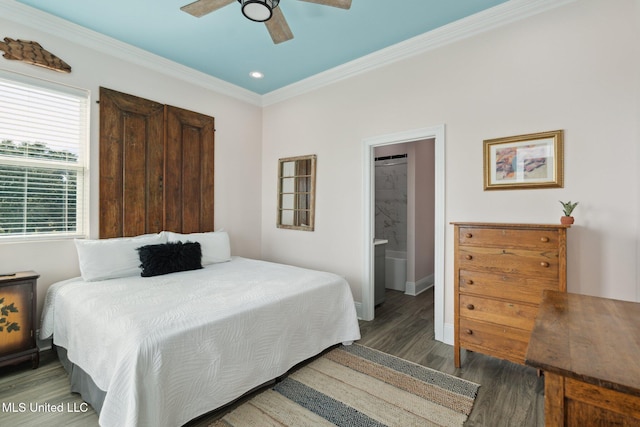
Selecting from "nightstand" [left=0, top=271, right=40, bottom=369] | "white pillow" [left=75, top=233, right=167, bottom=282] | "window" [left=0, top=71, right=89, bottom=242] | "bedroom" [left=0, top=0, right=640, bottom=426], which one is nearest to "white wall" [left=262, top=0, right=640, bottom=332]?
"bedroom" [left=0, top=0, right=640, bottom=426]

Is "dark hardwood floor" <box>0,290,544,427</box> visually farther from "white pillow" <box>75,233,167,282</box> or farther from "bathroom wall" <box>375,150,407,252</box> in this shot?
"bathroom wall" <box>375,150,407,252</box>

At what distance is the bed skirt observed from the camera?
5.86ft

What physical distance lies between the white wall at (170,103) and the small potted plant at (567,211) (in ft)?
11.6

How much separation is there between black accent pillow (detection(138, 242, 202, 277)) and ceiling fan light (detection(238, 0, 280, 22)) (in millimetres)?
2203

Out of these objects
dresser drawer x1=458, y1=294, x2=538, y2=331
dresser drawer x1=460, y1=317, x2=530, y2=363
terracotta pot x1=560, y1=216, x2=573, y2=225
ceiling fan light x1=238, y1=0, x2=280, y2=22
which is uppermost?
ceiling fan light x1=238, y1=0, x2=280, y2=22

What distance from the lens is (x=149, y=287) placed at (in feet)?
7.91

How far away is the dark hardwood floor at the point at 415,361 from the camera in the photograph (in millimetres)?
1813

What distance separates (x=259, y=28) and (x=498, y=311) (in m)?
3.12

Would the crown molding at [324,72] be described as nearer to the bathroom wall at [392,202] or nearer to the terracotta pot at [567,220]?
the terracotta pot at [567,220]

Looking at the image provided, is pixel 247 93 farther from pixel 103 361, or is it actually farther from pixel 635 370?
pixel 635 370

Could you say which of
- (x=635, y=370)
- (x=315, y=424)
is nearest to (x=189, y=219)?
(x=315, y=424)

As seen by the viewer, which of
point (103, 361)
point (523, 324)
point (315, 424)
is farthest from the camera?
point (523, 324)

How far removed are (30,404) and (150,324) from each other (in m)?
1.18

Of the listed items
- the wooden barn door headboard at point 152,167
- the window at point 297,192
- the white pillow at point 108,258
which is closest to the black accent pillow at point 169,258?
the white pillow at point 108,258
